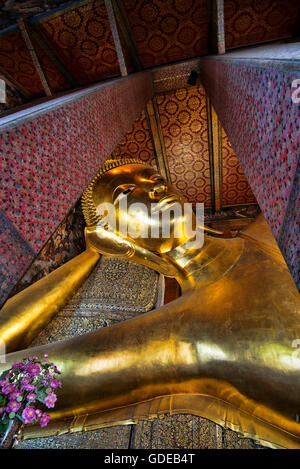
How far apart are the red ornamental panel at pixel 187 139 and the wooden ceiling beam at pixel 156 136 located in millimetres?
77

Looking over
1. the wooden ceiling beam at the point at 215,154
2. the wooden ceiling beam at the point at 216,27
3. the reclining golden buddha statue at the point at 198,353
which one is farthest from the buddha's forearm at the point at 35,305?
the wooden ceiling beam at the point at 215,154

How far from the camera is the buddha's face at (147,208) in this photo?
2002 millimetres

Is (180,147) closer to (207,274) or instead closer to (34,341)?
(207,274)

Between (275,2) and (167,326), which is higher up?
(275,2)

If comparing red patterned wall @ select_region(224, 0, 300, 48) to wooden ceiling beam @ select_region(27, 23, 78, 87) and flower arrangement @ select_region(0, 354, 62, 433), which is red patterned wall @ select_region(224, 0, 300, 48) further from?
flower arrangement @ select_region(0, 354, 62, 433)

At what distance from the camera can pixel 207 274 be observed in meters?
1.96

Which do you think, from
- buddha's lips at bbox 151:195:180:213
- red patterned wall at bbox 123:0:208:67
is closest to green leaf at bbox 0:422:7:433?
buddha's lips at bbox 151:195:180:213

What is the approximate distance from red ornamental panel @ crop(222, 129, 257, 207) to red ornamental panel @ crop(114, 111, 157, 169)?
1265 mm

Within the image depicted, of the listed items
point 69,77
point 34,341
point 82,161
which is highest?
point 69,77

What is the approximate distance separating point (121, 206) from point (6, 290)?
1.59 m

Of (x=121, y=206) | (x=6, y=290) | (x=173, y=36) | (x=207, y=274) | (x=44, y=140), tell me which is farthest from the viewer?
(x=173, y=36)

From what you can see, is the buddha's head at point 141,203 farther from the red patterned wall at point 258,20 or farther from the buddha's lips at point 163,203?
the red patterned wall at point 258,20

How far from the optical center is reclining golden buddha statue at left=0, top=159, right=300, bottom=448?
1.17 meters

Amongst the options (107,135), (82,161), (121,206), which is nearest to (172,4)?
(107,135)
